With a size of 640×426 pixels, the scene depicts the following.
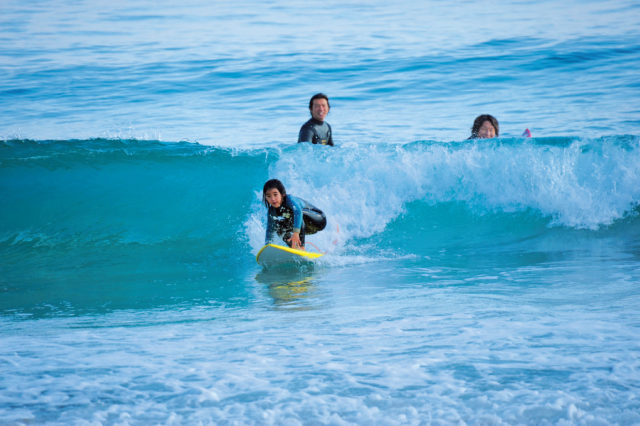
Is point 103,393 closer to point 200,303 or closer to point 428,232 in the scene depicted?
point 200,303

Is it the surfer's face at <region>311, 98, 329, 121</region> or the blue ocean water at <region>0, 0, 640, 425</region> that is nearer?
the blue ocean water at <region>0, 0, 640, 425</region>

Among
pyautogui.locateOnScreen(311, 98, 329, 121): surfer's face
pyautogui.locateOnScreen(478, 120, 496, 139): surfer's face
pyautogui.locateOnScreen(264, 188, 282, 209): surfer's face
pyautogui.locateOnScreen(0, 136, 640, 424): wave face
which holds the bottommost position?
pyautogui.locateOnScreen(0, 136, 640, 424): wave face

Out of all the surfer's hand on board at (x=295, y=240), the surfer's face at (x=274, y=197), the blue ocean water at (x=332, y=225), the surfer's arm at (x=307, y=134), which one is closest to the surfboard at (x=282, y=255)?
the surfer's hand on board at (x=295, y=240)

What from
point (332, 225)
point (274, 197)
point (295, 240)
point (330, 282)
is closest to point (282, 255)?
point (295, 240)

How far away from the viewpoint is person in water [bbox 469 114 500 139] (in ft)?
32.5

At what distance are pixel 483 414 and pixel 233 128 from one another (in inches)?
441

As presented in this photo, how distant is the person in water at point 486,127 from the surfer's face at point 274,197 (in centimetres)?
397

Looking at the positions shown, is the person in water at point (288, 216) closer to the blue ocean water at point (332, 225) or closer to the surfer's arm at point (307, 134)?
the blue ocean water at point (332, 225)

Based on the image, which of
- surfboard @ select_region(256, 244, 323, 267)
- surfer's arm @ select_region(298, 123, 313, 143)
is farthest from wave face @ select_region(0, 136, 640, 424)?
surfer's arm @ select_region(298, 123, 313, 143)

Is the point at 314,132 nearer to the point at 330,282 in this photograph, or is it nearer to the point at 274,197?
the point at 274,197

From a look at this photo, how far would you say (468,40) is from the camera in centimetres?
2164

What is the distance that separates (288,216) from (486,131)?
4.01m

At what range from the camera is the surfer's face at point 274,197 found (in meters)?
7.16

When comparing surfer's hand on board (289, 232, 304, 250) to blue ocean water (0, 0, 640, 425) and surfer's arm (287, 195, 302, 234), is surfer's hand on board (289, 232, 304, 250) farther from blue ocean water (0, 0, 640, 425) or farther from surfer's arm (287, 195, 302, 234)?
blue ocean water (0, 0, 640, 425)
